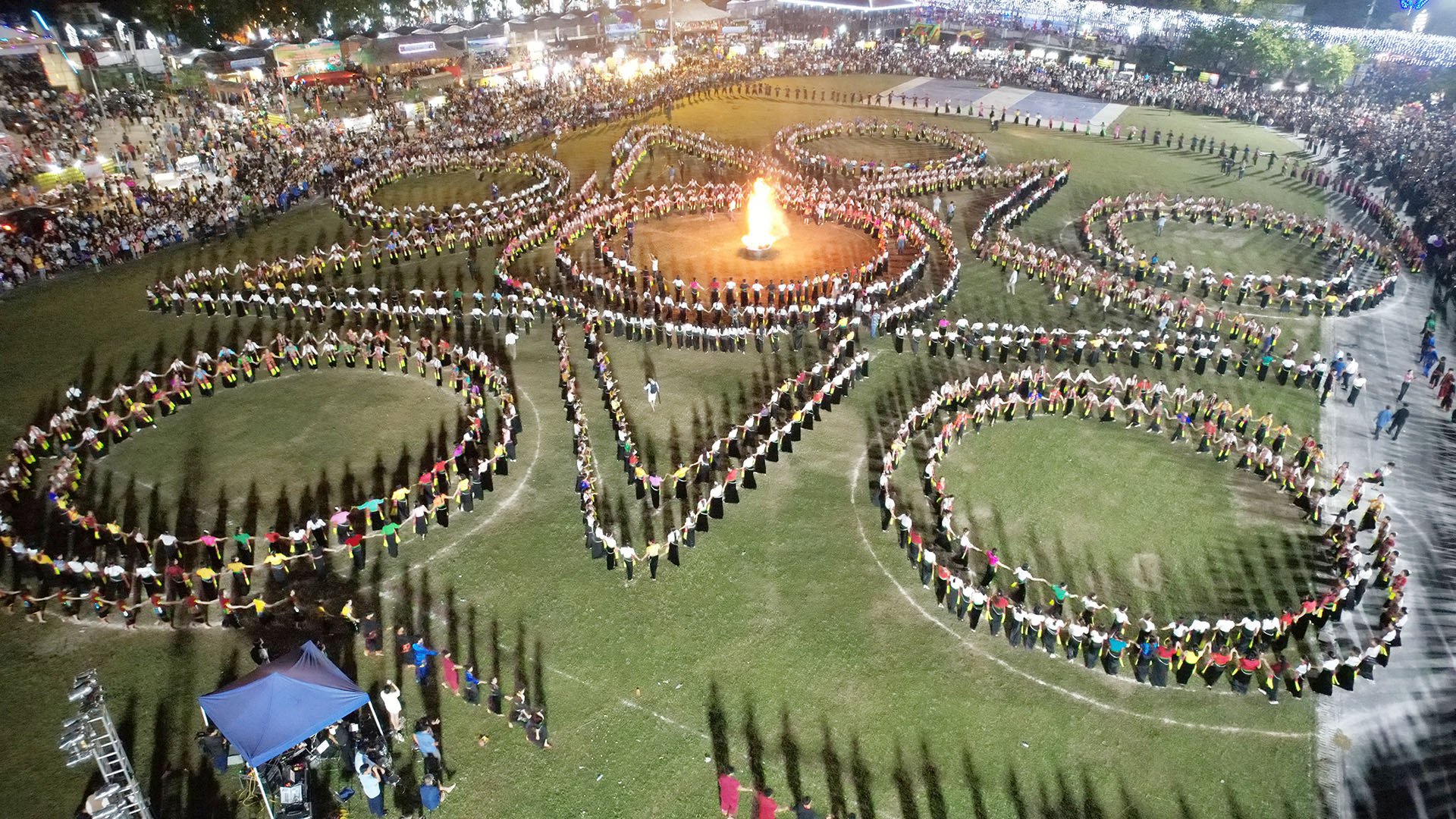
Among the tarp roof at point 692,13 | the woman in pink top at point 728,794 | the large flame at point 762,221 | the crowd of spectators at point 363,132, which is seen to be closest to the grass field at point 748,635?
the woman in pink top at point 728,794

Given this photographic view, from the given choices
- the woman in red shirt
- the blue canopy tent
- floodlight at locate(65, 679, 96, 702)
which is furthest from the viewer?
the woman in red shirt

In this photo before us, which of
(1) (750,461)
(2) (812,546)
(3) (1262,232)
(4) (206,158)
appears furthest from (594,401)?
(4) (206,158)

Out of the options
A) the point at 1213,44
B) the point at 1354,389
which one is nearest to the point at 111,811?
the point at 1354,389

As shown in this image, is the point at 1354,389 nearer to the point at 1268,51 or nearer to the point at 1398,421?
the point at 1398,421

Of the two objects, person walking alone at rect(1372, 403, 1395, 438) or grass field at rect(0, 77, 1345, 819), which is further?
person walking alone at rect(1372, 403, 1395, 438)

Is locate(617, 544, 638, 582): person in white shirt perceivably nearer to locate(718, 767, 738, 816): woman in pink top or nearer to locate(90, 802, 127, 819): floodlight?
locate(718, 767, 738, 816): woman in pink top

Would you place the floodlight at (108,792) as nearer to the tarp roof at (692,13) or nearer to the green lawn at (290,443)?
the green lawn at (290,443)

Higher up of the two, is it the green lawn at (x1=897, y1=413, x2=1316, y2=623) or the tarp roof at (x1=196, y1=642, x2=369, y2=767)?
the tarp roof at (x1=196, y1=642, x2=369, y2=767)

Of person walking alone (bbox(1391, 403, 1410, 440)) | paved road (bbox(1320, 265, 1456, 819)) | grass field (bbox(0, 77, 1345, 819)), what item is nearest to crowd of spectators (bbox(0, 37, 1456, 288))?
grass field (bbox(0, 77, 1345, 819))
